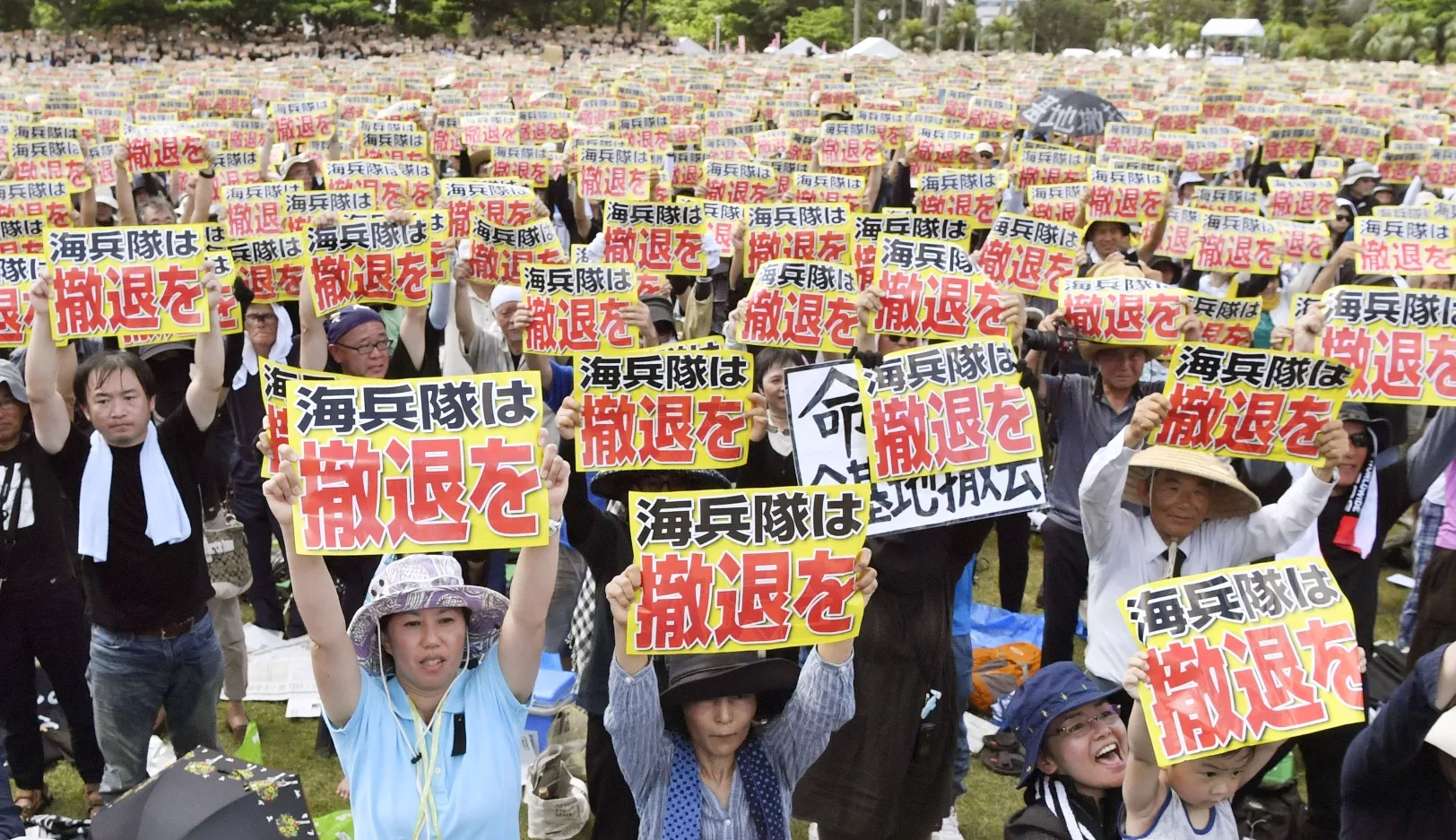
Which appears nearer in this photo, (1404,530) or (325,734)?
(325,734)

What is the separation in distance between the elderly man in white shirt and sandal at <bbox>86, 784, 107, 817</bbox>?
13.3 feet

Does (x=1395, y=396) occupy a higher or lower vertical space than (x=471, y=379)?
lower

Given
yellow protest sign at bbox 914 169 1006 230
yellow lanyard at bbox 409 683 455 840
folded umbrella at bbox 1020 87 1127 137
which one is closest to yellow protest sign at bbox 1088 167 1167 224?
yellow protest sign at bbox 914 169 1006 230

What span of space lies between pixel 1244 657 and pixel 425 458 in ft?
7.48

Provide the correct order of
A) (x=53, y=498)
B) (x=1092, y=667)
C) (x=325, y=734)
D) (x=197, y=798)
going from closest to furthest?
(x=197, y=798), (x=1092, y=667), (x=53, y=498), (x=325, y=734)

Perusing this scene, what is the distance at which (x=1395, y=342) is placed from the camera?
539cm

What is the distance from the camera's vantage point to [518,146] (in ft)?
36.6

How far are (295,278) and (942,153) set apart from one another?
25.4ft

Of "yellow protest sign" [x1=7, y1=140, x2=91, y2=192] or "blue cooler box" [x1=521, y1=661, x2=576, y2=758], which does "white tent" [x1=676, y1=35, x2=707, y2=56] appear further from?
"blue cooler box" [x1=521, y1=661, x2=576, y2=758]

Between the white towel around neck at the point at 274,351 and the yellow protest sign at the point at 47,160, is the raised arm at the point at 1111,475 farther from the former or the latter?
the yellow protest sign at the point at 47,160

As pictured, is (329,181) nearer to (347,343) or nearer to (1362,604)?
(347,343)

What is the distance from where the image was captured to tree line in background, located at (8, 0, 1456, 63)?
52.1m

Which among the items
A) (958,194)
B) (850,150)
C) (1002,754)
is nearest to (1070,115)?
(850,150)

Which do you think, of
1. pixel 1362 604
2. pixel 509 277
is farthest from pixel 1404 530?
pixel 509 277
